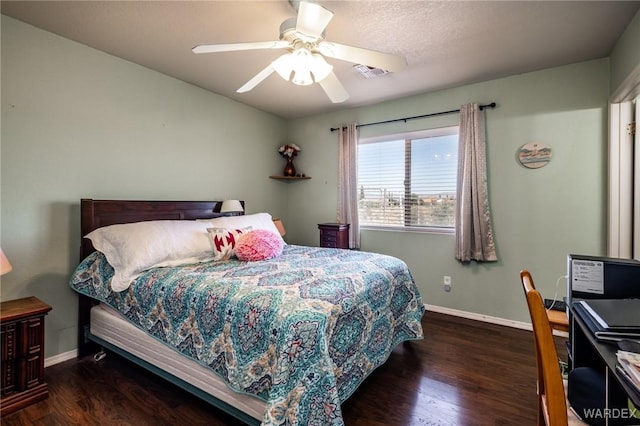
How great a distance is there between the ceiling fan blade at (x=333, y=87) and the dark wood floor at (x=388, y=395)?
2089 mm

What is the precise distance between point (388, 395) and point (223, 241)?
1.67 m

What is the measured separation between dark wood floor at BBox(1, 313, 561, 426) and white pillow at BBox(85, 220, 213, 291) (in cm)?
68

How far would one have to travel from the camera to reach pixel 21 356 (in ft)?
5.98

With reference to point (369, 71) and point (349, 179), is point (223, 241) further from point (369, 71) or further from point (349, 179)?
point (369, 71)

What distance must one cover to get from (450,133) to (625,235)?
175 cm

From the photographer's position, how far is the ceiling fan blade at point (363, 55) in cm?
179

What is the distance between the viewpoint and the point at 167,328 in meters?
1.80

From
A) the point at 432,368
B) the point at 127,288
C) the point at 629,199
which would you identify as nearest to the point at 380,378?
the point at 432,368

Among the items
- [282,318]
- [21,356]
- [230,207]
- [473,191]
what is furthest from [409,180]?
[21,356]

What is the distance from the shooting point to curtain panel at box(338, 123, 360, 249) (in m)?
3.86

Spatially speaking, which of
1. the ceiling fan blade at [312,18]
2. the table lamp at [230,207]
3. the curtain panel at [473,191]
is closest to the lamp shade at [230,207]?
the table lamp at [230,207]

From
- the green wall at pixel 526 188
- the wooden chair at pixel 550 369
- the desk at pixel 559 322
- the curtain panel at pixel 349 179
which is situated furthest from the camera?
the curtain panel at pixel 349 179

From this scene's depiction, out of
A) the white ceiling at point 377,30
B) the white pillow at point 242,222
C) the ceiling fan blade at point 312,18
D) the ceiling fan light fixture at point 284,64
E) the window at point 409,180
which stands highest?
the white ceiling at point 377,30

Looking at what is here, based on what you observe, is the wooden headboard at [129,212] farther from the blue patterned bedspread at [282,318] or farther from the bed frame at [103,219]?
the blue patterned bedspread at [282,318]
